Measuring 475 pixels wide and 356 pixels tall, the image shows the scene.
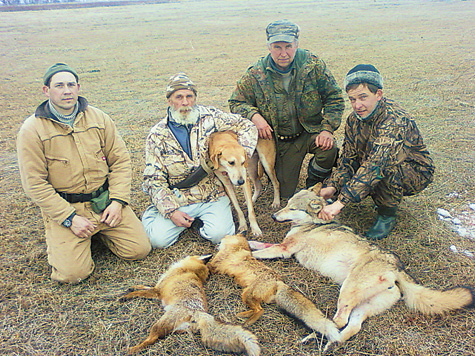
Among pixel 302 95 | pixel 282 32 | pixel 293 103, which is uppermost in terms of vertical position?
pixel 282 32

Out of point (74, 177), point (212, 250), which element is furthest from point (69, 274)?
point (212, 250)

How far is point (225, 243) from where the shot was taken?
13.1 feet

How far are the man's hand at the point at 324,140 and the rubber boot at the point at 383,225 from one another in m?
Result: 1.18

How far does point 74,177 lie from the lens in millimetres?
3809

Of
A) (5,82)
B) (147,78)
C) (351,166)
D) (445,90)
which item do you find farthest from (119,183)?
(5,82)

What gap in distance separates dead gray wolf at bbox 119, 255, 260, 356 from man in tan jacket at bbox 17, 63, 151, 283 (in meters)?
0.73

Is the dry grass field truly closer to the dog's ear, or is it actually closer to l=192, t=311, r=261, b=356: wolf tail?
l=192, t=311, r=261, b=356: wolf tail

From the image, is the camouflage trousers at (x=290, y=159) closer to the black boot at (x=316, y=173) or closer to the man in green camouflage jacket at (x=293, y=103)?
the man in green camouflage jacket at (x=293, y=103)

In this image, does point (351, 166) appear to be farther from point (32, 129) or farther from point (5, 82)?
point (5, 82)

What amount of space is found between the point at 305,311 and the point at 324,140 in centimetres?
264

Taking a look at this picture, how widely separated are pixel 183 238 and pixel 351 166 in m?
2.43

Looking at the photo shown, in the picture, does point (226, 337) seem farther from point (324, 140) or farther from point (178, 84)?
point (324, 140)

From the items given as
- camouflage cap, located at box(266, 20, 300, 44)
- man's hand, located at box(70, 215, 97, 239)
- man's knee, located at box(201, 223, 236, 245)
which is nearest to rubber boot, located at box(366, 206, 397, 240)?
man's knee, located at box(201, 223, 236, 245)

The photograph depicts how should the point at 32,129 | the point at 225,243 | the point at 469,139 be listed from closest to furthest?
the point at 32,129, the point at 225,243, the point at 469,139
